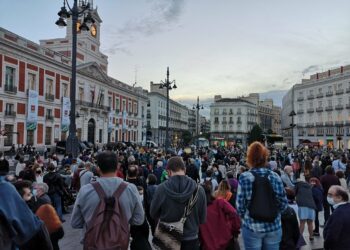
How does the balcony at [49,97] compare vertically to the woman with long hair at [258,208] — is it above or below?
above

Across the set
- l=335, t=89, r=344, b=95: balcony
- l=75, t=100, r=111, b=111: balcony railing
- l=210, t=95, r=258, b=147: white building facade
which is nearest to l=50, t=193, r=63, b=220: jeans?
l=75, t=100, r=111, b=111: balcony railing

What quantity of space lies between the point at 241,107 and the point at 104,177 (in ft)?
307

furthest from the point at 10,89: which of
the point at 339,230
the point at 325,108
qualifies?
the point at 325,108

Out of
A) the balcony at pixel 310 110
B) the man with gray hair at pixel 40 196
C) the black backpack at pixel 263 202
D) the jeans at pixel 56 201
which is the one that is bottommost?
the jeans at pixel 56 201

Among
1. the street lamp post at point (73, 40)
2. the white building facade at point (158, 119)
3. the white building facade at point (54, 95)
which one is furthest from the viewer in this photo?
the white building facade at point (158, 119)

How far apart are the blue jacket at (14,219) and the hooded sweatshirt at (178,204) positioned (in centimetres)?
151

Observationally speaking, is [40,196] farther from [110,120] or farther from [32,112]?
[110,120]

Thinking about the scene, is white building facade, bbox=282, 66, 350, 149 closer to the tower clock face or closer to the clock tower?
the clock tower

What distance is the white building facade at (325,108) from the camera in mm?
60312

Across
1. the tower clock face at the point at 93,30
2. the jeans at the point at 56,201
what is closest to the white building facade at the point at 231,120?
the tower clock face at the point at 93,30

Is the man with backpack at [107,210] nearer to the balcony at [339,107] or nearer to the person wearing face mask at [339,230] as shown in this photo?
the person wearing face mask at [339,230]

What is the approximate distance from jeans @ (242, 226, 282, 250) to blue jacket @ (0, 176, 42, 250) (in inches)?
90.2

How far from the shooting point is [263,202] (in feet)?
11.7

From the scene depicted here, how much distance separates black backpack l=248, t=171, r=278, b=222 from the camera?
11.6ft
